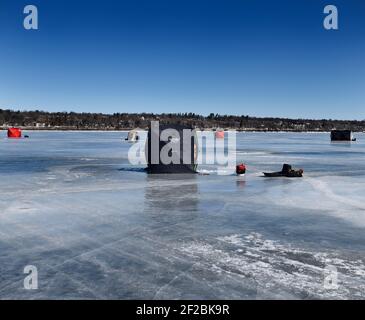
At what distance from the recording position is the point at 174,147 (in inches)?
642

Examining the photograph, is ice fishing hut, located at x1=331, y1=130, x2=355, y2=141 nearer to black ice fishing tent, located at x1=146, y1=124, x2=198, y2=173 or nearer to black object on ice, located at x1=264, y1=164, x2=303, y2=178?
black object on ice, located at x1=264, y1=164, x2=303, y2=178

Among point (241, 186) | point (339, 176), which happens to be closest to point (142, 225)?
point (241, 186)

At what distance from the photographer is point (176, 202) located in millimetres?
10133

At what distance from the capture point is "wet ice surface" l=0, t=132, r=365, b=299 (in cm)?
480

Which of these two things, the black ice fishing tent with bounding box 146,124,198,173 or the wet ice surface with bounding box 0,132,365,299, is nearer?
the wet ice surface with bounding box 0,132,365,299

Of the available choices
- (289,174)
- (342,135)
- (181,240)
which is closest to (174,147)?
(289,174)

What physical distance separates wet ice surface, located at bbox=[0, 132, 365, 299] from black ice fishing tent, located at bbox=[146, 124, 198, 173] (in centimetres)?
353

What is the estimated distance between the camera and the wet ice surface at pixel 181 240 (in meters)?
4.80

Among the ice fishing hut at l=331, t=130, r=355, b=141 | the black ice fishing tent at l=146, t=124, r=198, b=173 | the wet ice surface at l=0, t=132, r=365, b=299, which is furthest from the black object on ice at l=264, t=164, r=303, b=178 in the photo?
the ice fishing hut at l=331, t=130, r=355, b=141

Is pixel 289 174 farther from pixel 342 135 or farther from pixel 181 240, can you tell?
pixel 342 135

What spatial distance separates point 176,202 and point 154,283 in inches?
207

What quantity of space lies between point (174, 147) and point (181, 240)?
968 cm

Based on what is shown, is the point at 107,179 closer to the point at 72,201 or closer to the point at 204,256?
the point at 72,201

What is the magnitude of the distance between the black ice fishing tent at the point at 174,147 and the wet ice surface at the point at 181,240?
11.6 ft
